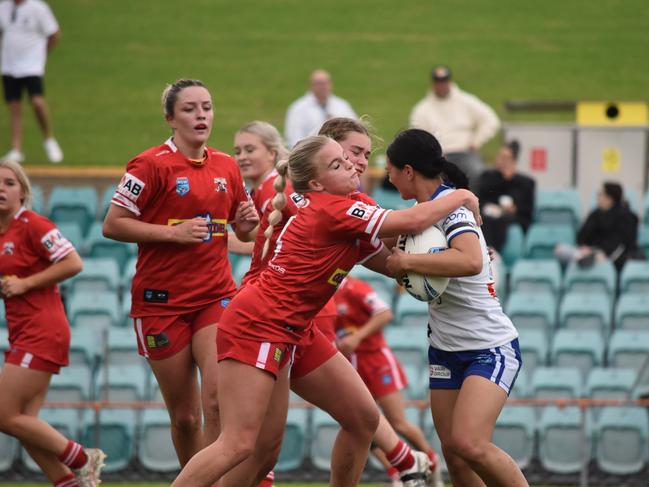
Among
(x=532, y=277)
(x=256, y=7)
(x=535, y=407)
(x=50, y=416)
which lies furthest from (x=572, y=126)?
(x=256, y=7)

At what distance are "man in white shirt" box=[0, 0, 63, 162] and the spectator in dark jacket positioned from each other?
6997mm

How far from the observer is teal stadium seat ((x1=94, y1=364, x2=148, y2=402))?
10.9 meters

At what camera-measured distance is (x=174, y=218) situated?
6.46m

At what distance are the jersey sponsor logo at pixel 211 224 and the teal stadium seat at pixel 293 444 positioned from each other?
410 centimetres

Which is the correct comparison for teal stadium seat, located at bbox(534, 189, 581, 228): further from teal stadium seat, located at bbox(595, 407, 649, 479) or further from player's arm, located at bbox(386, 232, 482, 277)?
player's arm, located at bbox(386, 232, 482, 277)

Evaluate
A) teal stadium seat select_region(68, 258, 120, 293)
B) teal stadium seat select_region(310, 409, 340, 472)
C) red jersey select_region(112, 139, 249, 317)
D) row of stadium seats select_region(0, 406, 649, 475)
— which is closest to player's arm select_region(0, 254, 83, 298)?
red jersey select_region(112, 139, 249, 317)

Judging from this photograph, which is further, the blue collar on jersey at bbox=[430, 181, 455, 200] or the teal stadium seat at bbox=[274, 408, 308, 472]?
the teal stadium seat at bbox=[274, 408, 308, 472]

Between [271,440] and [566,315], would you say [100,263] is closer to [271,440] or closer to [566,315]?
[566,315]

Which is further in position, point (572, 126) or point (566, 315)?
point (572, 126)

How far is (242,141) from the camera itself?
7.29m

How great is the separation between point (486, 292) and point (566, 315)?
5722 mm

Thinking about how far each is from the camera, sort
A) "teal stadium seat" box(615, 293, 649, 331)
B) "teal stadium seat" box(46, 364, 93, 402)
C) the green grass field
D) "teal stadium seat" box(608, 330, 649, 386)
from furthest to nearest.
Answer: the green grass field < "teal stadium seat" box(615, 293, 649, 331) < "teal stadium seat" box(608, 330, 649, 386) < "teal stadium seat" box(46, 364, 93, 402)

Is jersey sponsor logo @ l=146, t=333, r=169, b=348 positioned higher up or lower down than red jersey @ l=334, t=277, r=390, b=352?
higher up

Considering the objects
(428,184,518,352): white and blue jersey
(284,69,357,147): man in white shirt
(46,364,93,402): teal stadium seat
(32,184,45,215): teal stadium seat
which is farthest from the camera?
(284,69,357,147): man in white shirt
